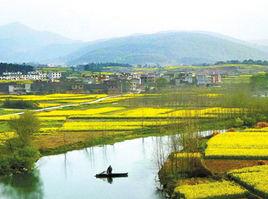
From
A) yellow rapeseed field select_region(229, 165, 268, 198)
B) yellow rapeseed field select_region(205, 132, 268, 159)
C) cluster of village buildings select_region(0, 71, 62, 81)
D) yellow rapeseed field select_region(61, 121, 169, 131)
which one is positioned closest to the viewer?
yellow rapeseed field select_region(229, 165, 268, 198)

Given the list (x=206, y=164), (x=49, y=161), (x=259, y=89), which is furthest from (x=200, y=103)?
(x=206, y=164)

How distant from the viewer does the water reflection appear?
26750 millimetres

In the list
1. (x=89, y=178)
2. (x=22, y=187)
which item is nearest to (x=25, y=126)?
(x=22, y=187)

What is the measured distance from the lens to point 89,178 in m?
29.2

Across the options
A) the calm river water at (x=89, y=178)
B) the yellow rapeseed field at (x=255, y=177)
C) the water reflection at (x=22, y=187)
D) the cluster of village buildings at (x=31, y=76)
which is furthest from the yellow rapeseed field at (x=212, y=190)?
the cluster of village buildings at (x=31, y=76)

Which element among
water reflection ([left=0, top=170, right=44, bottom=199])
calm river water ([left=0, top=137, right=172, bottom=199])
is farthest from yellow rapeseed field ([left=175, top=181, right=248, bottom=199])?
water reflection ([left=0, top=170, right=44, bottom=199])

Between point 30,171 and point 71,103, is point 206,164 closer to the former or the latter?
point 30,171

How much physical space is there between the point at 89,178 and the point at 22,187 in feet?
11.8

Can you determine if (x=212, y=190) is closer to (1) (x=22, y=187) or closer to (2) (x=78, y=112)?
(1) (x=22, y=187)

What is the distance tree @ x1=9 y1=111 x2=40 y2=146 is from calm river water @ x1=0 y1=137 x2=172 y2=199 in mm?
1810

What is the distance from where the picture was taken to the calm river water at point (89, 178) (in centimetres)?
2589

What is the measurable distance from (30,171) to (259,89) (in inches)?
1864

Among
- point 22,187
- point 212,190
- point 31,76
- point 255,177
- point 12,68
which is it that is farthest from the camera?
point 12,68

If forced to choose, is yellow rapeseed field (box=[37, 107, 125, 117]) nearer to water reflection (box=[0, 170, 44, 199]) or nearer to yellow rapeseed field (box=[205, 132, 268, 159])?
yellow rapeseed field (box=[205, 132, 268, 159])
